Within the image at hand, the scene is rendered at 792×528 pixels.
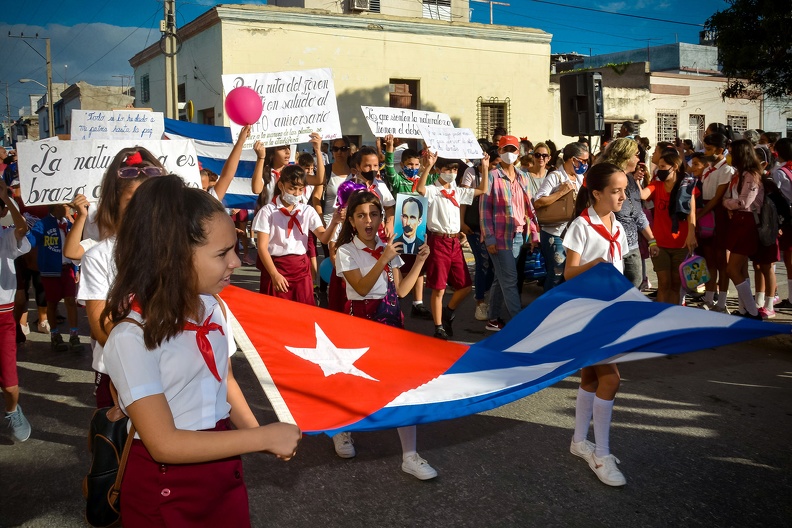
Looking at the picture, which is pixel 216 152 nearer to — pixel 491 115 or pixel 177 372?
pixel 177 372

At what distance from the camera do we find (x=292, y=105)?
798 centimetres

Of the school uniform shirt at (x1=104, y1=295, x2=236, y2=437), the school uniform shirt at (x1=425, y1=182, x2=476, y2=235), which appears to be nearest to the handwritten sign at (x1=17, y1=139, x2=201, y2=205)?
the school uniform shirt at (x1=425, y1=182, x2=476, y2=235)

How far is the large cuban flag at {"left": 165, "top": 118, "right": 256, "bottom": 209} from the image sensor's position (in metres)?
12.1

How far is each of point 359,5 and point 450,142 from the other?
73.4 ft

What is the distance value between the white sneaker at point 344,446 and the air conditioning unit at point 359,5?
27.1 meters

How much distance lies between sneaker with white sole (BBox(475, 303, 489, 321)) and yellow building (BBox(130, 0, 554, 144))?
58.9 ft

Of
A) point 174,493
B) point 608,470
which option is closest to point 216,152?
point 608,470

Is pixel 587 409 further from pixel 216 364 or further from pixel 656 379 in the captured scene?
pixel 216 364

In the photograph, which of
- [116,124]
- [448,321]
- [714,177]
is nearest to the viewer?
[116,124]

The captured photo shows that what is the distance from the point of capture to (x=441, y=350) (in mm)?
4246

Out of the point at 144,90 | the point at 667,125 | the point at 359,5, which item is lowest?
the point at 667,125

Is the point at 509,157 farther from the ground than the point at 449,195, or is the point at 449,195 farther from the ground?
the point at 509,157

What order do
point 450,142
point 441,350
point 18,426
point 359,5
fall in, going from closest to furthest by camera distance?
point 441,350 < point 18,426 < point 450,142 < point 359,5

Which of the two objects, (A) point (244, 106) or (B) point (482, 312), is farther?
(B) point (482, 312)
